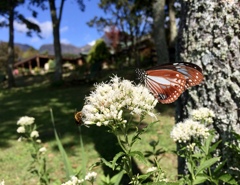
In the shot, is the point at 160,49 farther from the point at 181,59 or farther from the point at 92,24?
the point at 92,24

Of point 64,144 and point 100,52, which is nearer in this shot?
point 64,144

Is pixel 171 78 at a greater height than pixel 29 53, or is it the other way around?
pixel 29 53

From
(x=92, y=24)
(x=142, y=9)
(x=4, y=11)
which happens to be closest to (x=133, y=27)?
(x=142, y=9)

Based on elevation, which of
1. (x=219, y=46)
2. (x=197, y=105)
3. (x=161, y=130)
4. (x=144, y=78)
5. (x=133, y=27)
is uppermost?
(x=133, y=27)

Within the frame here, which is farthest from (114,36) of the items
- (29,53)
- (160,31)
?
(29,53)

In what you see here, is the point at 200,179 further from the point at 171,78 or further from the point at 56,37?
the point at 56,37

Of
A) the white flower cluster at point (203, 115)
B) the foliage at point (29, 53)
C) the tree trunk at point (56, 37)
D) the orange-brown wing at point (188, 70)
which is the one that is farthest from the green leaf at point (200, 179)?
the foliage at point (29, 53)

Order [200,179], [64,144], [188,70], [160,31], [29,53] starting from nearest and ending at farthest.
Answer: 1. [200,179]
2. [188,70]
3. [64,144]
4. [160,31]
5. [29,53]
